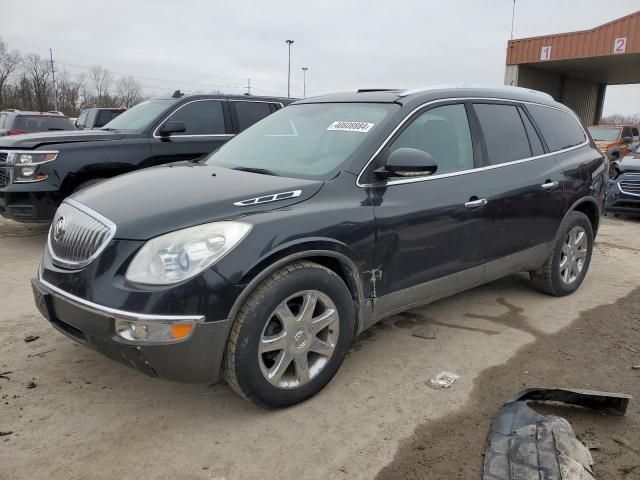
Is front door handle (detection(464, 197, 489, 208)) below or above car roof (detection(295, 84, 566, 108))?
below

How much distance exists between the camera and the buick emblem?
2.86 metres

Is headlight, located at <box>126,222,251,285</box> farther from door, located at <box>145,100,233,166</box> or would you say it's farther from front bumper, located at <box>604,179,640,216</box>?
front bumper, located at <box>604,179,640,216</box>

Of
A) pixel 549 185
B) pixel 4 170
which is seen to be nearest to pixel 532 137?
pixel 549 185

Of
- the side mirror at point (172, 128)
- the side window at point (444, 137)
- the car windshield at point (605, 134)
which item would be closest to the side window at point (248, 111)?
the side mirror at point (172, 128)

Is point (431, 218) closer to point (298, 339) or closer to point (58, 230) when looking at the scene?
point (298, 339)

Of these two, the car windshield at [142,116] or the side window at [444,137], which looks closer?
the side window at [444,137]

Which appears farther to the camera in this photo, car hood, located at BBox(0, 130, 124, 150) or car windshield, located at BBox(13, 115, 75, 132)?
car windshield, located at BBox(13, 115, 75, 132)

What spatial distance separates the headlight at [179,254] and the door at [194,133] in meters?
4.52

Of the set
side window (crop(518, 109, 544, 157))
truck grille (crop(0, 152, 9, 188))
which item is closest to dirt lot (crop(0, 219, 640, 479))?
side window (crop(518, 109, 544, 157))

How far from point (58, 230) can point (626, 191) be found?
32.3 ft

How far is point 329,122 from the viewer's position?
361 cm

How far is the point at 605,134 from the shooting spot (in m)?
16.8

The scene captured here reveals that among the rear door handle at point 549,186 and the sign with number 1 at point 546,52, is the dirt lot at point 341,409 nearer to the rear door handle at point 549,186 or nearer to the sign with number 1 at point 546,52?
the rear door handle at point 549,186

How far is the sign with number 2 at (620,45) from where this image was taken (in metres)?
20.3
